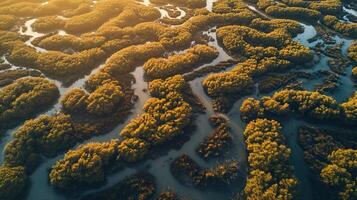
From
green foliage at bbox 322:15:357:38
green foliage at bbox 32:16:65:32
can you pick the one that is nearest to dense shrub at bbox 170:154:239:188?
green foliage at bbox 322:15:357:38

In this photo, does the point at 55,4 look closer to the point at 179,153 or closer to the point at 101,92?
the point at 101,92

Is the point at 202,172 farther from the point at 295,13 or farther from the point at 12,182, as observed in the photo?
the point at 295,13

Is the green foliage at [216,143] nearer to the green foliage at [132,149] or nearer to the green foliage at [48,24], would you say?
the green foliage at [132,149]

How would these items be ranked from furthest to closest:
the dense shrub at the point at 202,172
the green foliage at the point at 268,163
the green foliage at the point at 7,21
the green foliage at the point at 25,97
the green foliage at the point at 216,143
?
the green foliage at the point at 7,21 → the green foliage at the point at 25,97 → the green foliage at the point at 216,143 → the dense shrub at the point at 202,172 → the green foliage at the point at 268,163

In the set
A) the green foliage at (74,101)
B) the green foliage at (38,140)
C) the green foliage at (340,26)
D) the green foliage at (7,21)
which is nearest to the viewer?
the green foliage at (38,140)

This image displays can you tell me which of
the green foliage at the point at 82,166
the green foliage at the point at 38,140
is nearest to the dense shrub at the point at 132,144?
the green foliage at the point at 82,166

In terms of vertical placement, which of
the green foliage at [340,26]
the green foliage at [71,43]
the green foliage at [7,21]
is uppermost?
the green foliage at [7,21]

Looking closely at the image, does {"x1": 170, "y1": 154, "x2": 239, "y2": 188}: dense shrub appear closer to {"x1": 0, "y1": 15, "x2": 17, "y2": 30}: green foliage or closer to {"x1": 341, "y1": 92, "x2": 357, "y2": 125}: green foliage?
{"x1": 341, "y1": 92, "x2": 357, "y2": 125}: green foliage

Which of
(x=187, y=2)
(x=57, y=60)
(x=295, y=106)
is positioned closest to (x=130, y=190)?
(x=295, y=106)
